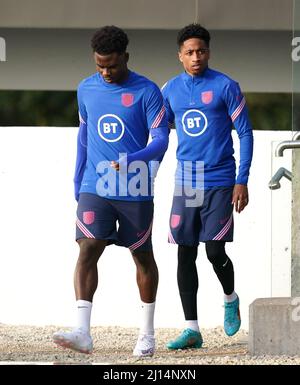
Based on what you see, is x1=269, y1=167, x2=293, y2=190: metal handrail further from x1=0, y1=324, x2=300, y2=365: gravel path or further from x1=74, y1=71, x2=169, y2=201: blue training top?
x1=74, y1=71, x2=169, y2=201: blue training top

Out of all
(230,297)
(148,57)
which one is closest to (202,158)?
(230,297)

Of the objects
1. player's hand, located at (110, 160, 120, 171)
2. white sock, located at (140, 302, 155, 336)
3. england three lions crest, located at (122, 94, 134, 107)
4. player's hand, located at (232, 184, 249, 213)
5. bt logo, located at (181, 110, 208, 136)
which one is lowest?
white sock, located at (140, 302, 155, 336)

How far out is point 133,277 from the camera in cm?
1171

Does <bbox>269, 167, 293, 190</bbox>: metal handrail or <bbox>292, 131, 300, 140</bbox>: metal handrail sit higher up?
<bbox>292, 131, 300, 140</bbox>: metal handrail

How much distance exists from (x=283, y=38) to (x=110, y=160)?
4304 mm

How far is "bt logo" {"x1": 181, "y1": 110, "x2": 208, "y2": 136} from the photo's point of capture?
9.75 m

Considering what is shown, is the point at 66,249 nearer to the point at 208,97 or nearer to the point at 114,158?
the point at 208,97

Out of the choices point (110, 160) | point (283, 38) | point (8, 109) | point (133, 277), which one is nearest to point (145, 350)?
point (110, 160)

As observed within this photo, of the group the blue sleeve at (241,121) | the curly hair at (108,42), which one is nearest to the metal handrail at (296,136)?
the blue sleeve at (241,121)

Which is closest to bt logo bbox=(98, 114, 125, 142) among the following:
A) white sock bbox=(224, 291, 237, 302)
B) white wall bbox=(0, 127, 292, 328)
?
white sock bbox=(224, 291, 237, 302)

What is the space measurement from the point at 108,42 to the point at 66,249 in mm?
3105

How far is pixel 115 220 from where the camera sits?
919cm

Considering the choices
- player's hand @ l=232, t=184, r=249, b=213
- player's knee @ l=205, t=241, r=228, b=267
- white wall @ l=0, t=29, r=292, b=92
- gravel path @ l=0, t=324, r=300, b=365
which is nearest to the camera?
gravel path @ l=0, t=324, r=300, b=365

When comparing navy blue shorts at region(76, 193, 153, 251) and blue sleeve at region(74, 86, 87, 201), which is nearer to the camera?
navy blue shorts at region(76, 193, 153, 251)
